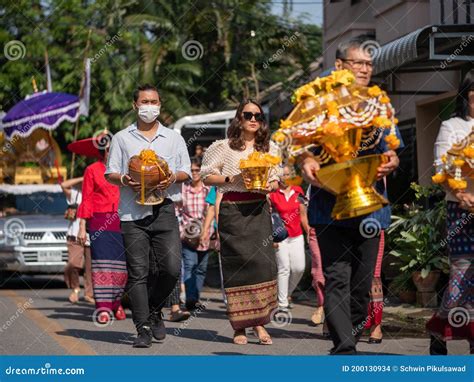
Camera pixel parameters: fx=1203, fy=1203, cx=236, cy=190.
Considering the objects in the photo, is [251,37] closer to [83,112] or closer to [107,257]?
[83,112]

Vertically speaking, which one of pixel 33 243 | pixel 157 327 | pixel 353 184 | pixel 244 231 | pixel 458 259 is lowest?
pixel 157 327

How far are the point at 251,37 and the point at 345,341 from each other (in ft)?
79.0

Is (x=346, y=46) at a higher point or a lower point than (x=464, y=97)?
higher

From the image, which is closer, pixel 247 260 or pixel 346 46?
pixel 346 46

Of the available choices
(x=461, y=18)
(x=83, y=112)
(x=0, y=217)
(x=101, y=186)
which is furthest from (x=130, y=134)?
(x=83, y=112)

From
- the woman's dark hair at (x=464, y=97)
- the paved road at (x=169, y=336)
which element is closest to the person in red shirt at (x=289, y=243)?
the paved road at (x=169, y=336)

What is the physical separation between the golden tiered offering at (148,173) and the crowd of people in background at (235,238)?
8 centimetres

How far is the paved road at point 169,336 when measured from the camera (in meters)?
9.53

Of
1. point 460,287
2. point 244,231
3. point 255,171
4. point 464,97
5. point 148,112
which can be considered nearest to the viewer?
point 460,287

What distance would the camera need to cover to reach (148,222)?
9625mm

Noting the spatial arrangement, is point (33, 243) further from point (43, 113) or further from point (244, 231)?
point (43, 113)

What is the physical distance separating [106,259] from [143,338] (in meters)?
2.77

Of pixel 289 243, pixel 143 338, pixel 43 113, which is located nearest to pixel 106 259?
pixel 289 243

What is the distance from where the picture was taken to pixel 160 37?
3225 centimetres
